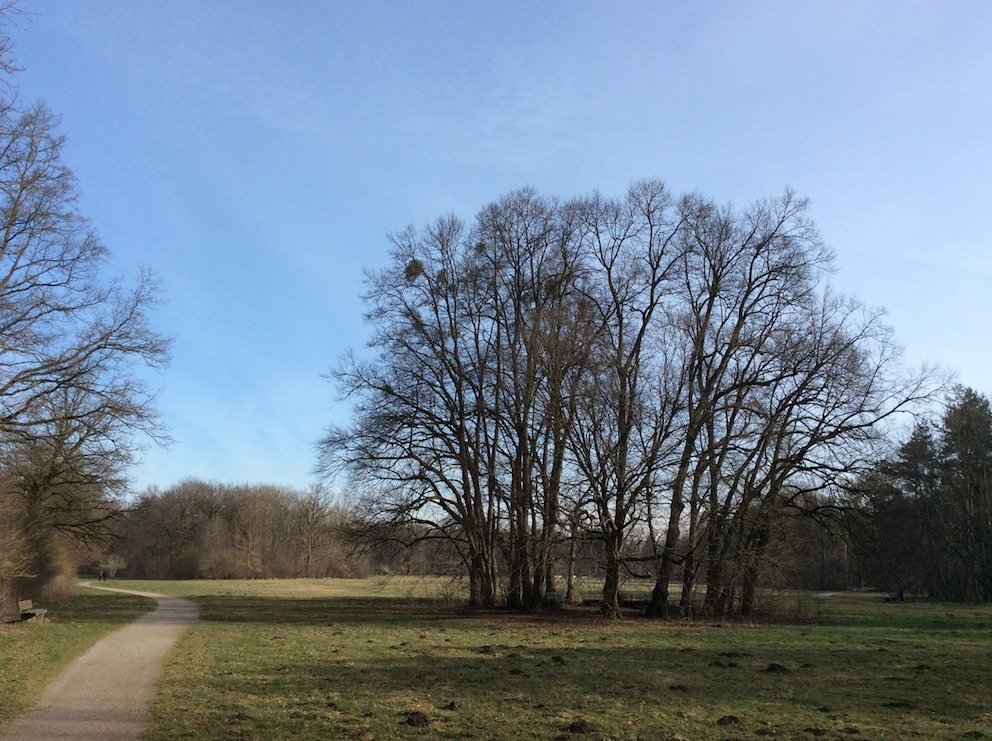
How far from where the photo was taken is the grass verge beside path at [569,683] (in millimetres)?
8438

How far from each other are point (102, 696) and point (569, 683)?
6.59 metres

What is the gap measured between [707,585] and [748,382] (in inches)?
281

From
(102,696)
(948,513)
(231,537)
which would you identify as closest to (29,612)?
(102,696)

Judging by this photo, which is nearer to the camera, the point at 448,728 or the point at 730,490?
the point at 448,728

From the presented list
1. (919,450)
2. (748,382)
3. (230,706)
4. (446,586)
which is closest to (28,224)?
(230,706)

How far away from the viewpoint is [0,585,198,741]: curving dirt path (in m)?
7.98

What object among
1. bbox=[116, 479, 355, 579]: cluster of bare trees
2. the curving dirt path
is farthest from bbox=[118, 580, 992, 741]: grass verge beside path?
bbox=[116, 479, 355, 579]: cluster of bare trees

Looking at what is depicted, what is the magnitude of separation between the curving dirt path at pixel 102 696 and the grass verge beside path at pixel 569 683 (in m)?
0.37

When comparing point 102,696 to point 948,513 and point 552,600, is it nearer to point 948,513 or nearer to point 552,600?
point 552,600

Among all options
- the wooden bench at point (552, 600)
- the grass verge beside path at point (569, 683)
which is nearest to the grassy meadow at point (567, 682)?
the grass verge beside path at point (569, 683)

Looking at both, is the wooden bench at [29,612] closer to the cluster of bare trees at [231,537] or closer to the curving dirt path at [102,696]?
the curving dirt path at [102,696]

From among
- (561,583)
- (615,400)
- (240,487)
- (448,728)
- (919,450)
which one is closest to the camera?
(448,728)

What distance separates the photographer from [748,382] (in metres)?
26.5

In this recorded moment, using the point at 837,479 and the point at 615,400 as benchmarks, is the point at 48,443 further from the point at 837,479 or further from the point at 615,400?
the point at 837,479
